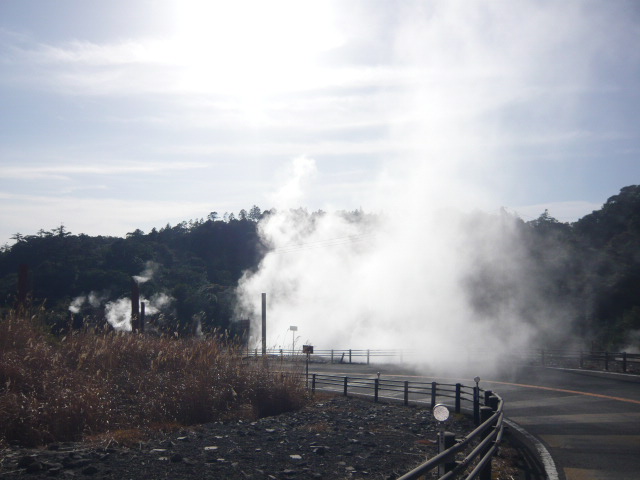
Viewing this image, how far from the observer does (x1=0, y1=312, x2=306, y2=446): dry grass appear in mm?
11594

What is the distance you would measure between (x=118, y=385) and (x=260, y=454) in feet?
19.9

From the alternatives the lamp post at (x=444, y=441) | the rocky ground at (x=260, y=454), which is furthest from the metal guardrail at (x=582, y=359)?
the lamp post at (x=444, y=441)

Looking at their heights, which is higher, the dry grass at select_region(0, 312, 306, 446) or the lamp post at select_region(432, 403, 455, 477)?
the lamp post at select_region(432, 403, 455, 477)

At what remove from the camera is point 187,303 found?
51.7 m

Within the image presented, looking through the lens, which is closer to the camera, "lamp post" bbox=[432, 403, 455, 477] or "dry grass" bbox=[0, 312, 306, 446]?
"lamp post" bbox=[432, 403, 455, 477]

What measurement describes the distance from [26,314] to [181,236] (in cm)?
7689

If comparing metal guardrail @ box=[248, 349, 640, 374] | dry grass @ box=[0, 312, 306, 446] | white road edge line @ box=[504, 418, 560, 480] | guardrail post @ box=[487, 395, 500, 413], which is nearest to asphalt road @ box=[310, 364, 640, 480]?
white road edge line @ box=[504, 418, 560, 480]

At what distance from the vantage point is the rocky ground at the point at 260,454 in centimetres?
886

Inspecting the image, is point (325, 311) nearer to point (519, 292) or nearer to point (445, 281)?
point (445, 281)

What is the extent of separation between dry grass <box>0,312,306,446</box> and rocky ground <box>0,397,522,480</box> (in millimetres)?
975

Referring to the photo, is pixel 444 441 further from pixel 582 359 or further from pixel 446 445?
pixel 582 359

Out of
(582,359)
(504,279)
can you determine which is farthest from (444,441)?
(504,279)

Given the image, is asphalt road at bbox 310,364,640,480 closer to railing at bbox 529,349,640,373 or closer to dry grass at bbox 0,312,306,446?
railing at bbox 529,349,640,373

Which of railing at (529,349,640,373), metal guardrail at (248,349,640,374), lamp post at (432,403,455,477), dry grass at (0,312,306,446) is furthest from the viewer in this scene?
railing at (529,349,640,373)
